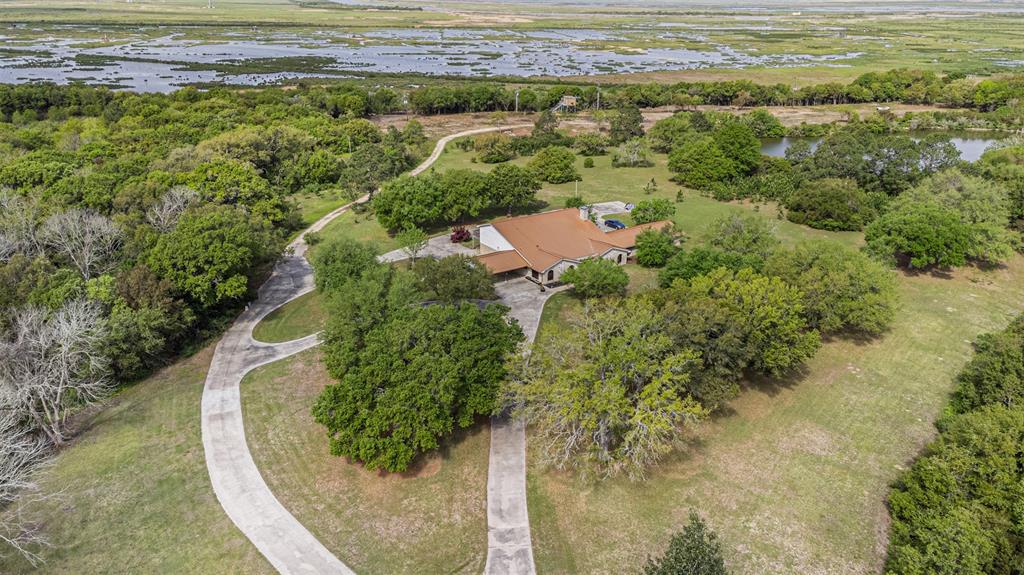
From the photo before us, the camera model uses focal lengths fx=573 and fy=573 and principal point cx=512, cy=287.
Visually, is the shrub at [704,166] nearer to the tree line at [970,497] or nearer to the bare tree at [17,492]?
the tree line at [970,497]

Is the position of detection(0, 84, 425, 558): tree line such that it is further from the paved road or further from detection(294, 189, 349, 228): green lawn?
the paved road

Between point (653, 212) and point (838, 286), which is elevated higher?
point (838, 286)

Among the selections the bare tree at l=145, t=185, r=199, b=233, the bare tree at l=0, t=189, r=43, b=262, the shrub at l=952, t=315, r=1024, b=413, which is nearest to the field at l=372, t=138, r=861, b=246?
the bare tree at l=145, t=185, r=199, b=233

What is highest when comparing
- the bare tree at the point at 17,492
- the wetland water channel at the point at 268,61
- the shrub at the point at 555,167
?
the wetland water channel at the point at 268,61

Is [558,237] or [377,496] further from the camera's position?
[558,237]

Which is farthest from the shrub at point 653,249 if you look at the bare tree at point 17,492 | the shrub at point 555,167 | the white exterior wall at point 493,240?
the bare tree at point 17,492

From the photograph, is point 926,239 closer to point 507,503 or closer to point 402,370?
point 507,503

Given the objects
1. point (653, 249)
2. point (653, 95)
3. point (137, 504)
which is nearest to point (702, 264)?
point (653, 249)
